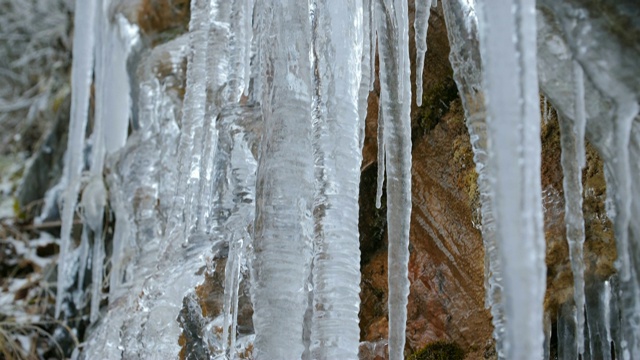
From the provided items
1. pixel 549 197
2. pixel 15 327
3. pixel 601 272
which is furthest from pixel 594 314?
pixel 15 327

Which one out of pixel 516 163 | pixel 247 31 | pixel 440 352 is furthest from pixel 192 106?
pixel 516 163

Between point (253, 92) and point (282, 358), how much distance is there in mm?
1180

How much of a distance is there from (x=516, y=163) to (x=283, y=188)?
60cm

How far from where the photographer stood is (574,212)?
124 centimetres

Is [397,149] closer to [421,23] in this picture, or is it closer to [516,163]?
[421,23]

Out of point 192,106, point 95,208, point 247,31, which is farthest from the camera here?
point 95,208

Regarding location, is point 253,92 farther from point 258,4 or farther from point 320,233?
point 320,233

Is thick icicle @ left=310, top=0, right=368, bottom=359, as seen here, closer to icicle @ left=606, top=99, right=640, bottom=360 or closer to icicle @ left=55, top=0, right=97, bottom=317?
icicle @ left=606, top=99, right=640, bottom=360

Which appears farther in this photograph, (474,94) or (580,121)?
(474,94)

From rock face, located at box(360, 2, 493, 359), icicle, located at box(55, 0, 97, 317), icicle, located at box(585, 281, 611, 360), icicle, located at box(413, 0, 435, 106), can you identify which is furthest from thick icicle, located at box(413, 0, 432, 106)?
icicle, located at box(55, 0, 97, 317)

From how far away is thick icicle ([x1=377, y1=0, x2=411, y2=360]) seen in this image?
1.33m

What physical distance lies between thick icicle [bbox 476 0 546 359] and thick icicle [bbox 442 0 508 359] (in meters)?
0.37

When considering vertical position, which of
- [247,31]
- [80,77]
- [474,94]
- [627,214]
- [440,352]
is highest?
[80,77]

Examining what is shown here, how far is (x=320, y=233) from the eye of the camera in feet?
4.49
